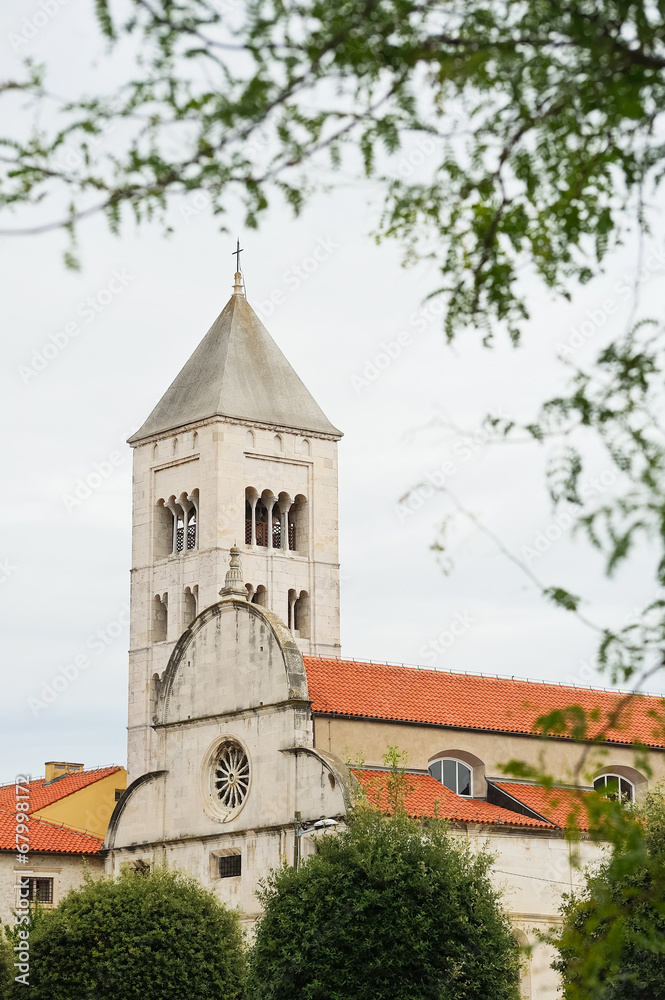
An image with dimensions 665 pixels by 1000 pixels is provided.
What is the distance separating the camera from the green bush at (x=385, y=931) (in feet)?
97.4

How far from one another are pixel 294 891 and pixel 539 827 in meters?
10.7

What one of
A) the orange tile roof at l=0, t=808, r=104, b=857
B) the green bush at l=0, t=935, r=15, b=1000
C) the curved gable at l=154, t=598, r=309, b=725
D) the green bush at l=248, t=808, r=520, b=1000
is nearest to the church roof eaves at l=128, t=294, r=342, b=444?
the orange tile roof at l=0, t=808, r=104, b=857

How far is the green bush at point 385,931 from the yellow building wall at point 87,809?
27.5 meters

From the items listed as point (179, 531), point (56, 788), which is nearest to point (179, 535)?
point (179, 531)

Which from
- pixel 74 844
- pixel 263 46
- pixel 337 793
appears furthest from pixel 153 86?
pixel 74 844

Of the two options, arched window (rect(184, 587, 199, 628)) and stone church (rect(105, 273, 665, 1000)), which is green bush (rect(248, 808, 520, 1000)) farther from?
arched window (rect(184, 587, 199, 628))

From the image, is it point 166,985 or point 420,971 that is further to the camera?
point 166,985

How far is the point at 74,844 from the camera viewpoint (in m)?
50.3

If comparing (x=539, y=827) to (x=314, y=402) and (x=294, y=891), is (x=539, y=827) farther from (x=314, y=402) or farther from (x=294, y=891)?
(x=314, y=402)

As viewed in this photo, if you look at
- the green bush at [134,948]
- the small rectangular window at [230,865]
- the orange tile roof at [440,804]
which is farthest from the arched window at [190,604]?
the green bush at [134,948]

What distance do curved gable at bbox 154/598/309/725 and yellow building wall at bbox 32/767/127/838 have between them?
15.4 m

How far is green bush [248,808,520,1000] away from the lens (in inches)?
1169

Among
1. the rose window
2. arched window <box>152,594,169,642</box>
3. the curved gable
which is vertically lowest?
the rose window

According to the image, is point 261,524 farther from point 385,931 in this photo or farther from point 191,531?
point 385,931
